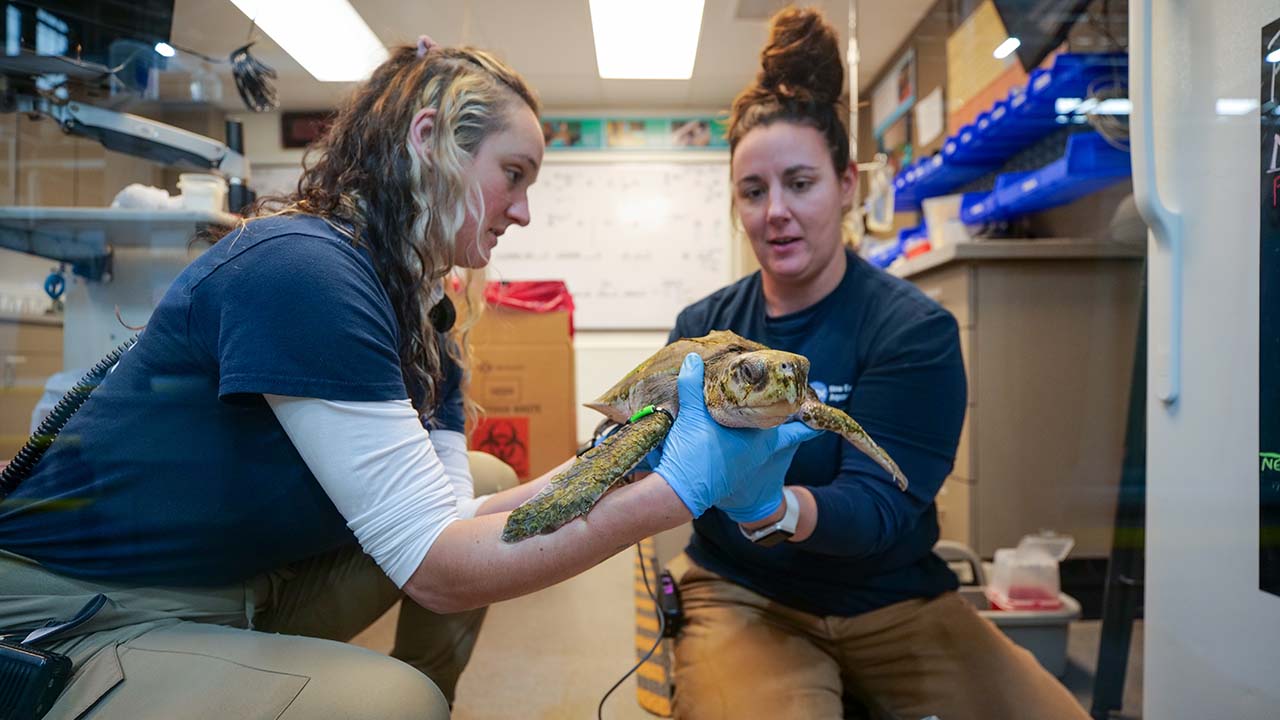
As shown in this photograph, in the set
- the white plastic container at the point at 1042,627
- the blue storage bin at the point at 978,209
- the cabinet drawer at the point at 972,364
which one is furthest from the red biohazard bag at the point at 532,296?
the blue storage bin at the point at 978,209

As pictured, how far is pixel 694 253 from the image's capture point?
1.42 metres

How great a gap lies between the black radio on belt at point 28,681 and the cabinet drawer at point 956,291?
243 cm

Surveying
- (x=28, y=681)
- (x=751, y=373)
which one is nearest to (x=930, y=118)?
(x=751, y=373)

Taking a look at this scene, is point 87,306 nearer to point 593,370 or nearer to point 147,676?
point 147,676

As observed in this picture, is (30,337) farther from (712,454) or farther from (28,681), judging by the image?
(712,454)

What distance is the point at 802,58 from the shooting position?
1262 millimetres

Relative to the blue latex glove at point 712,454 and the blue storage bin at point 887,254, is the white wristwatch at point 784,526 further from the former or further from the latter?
the blue storage bin at point 887,254

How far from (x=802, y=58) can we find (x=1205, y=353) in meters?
0.81

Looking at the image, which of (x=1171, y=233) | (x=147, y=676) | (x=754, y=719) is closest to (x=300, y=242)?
(x=147, y=676)

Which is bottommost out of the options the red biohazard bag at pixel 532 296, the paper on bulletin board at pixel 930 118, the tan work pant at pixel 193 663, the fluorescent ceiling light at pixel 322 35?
the tan work pant at pixel 193 663

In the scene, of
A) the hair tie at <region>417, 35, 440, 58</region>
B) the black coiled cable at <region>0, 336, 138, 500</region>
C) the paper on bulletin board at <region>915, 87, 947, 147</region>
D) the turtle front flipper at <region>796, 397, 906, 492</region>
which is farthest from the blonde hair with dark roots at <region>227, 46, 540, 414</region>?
the paper on bulletin board at <region>915, 87, 947, 147</region>

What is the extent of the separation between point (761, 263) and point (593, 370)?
16.4 inches

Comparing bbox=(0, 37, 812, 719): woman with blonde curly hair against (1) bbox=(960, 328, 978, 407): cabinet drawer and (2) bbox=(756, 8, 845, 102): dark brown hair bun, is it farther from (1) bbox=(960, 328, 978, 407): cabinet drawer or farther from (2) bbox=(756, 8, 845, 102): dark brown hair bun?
(1) bbox=(960, 328, 978, 407): cabinet drawer

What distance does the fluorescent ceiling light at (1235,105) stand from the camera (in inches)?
36.1
